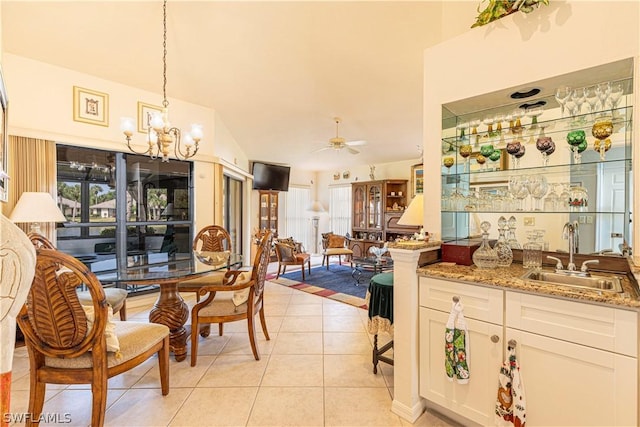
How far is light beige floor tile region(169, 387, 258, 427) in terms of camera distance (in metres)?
1.77

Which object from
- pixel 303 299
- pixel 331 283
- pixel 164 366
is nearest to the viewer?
pixel 164 366

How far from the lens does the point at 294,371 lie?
231 centimetres

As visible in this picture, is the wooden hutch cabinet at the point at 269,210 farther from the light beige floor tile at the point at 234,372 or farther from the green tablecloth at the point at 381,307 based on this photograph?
the green tablecloth at the point at 381,307

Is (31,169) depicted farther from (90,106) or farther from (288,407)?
(288,407)

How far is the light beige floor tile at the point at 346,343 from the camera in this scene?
8.72 feet

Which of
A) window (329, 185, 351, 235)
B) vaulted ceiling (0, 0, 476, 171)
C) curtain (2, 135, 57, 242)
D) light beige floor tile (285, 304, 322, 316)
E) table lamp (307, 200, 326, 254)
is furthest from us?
table lamp (307, 200, 326, 254)

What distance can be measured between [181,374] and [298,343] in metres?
1.03

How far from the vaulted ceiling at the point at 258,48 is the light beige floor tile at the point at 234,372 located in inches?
108

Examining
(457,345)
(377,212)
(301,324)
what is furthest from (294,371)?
(377,212)

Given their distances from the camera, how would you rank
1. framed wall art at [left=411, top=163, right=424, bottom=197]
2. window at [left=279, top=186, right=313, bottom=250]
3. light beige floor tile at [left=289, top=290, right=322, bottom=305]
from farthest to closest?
window at [left=279, top=186, right=313, bottom=250] → framed wall art at [left=411, top=163, right=424, bottom=197] → light beige floor tile at [left=289, top=290, right=322, bottom=305]

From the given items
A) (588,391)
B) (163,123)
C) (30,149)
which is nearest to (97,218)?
(30,149)

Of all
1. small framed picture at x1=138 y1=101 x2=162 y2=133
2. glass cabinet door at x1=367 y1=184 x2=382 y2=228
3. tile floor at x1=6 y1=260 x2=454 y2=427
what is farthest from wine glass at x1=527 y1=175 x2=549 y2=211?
glass cabinet door at x1=367 y1=184 x2=382 y2=228

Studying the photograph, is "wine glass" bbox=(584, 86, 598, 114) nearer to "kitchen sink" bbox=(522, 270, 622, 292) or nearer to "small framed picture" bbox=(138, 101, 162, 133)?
"kitchen sink" bbox=(522, 270, 622, 292)

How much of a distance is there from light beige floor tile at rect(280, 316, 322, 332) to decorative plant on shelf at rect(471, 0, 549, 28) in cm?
302
